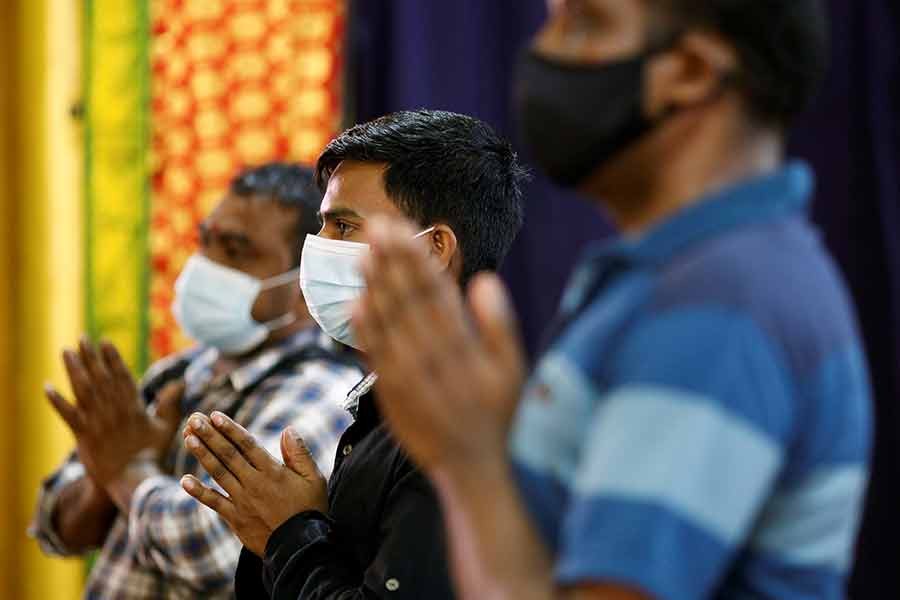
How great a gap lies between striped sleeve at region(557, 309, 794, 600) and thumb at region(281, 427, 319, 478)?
649 millimetres

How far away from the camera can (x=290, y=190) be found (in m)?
2.45

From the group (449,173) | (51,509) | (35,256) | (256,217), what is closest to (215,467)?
(449,173)

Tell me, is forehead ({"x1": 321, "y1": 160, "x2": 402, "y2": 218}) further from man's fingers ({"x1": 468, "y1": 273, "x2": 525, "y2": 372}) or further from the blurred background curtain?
the blurred background curtain

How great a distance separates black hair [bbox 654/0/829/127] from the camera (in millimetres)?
830

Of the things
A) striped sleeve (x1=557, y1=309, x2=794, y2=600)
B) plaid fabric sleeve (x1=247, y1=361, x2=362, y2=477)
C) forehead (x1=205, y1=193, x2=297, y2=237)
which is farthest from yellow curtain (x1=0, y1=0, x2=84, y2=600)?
striped sleeve (x1=557, y1=309, x2=794, y2=600)

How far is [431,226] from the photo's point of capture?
152 centimetres

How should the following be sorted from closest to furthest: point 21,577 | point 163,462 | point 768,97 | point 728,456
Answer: point 728,456, point 768,97, point 163,462, point 21,577

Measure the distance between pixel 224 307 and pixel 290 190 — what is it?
27 cm

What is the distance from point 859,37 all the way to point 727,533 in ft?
6.15

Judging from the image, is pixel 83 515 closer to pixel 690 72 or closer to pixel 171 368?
pixel 171 368

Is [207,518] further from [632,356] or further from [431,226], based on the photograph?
[632,356]

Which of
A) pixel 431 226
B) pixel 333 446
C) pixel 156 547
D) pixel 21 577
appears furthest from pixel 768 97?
pixel 21 577

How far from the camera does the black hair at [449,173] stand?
1528 millimetres

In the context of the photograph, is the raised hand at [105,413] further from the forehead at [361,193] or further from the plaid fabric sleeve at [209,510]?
the forehead at [361,193]
